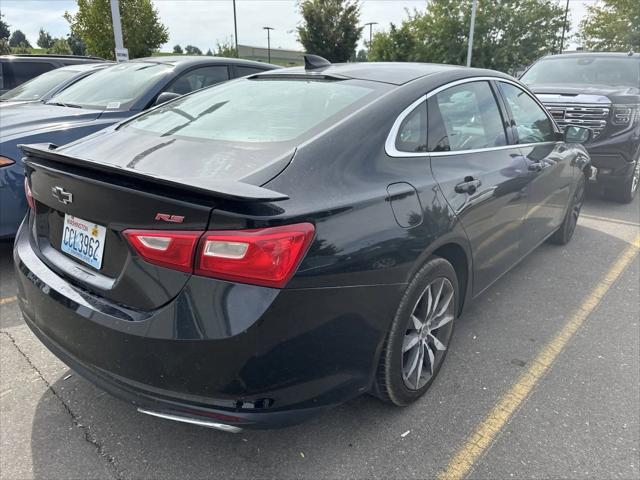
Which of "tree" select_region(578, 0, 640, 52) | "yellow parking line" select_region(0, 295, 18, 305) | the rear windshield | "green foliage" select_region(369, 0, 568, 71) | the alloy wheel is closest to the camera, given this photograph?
the rear windshield

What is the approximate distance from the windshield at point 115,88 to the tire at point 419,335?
11.9ft

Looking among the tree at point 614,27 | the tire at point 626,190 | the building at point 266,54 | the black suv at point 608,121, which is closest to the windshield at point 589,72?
the black suv at point 608,121

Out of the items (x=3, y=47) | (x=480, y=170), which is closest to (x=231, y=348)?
(x=480, y=170)

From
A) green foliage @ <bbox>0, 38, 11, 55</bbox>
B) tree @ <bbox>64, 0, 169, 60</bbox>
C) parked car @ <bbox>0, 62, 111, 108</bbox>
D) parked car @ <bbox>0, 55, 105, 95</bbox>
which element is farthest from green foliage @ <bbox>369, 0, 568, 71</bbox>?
parked car @ <bbox>0, 62, 111, 108</bbox>

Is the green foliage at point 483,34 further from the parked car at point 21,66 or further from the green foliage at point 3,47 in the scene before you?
the parked car at point 21,66

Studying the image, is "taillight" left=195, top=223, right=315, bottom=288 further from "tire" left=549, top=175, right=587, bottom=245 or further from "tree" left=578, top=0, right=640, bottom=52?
"tree" left=578, top=0, right=640, bottom=52

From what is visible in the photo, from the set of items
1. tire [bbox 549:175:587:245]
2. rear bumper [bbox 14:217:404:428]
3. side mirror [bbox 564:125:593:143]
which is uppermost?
side mirror [bbox 564:125:593:143]

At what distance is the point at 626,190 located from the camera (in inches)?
254

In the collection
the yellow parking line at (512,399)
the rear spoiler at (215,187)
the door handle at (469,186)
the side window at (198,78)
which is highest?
the side window at (198,78)

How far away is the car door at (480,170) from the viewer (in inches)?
98.1

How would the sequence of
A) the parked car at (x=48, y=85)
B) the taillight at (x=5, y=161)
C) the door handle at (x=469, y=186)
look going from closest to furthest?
the door handle at (x=469, y=186), the taillight at (x=5, y=161), the parked car at (x=48, y=85)

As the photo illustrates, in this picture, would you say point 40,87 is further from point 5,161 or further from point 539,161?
point 539,161

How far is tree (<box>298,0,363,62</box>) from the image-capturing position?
29094mm

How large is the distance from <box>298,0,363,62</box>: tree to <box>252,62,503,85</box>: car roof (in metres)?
27.6
